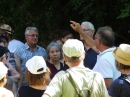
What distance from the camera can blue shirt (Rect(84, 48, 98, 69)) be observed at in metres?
4.96

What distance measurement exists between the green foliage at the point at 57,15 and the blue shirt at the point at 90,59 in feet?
6.24

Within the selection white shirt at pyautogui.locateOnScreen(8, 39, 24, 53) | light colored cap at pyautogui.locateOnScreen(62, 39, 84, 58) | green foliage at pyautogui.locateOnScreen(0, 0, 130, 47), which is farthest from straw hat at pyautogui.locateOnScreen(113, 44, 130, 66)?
green foliage at pyautogui.locateOnScreen(0, 0, 130, 47)

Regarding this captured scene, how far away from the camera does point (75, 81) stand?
300 cm

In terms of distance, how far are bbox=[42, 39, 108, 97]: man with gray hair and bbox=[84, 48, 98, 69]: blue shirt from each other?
5.98 ft

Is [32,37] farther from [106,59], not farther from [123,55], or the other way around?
[123,55]

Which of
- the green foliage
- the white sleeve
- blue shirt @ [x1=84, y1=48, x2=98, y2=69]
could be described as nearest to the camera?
the white sleeve

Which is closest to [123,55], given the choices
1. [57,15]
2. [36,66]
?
[36,66]

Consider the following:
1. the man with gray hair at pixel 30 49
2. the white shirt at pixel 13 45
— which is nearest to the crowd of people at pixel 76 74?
the man with gray hair at pixel 30 49

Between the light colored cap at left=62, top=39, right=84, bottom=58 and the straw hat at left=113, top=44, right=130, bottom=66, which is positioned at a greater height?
the light colored cap at left=62, top=39, right=84, bottom=58

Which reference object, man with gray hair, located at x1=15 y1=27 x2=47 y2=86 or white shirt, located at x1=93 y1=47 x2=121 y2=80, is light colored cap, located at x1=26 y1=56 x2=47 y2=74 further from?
man with gray hair, located at x1=15 y1=27 x2=47 y2=86

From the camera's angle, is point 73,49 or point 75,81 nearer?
point 75,81

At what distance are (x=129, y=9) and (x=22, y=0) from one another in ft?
11.5

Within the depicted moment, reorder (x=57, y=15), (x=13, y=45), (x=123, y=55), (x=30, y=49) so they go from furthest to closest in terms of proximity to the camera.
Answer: (x=57, y=15) → (x=13, y=45) → (x=30, y=49) → (x=123, y=55)

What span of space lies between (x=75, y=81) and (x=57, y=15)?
5.64m
